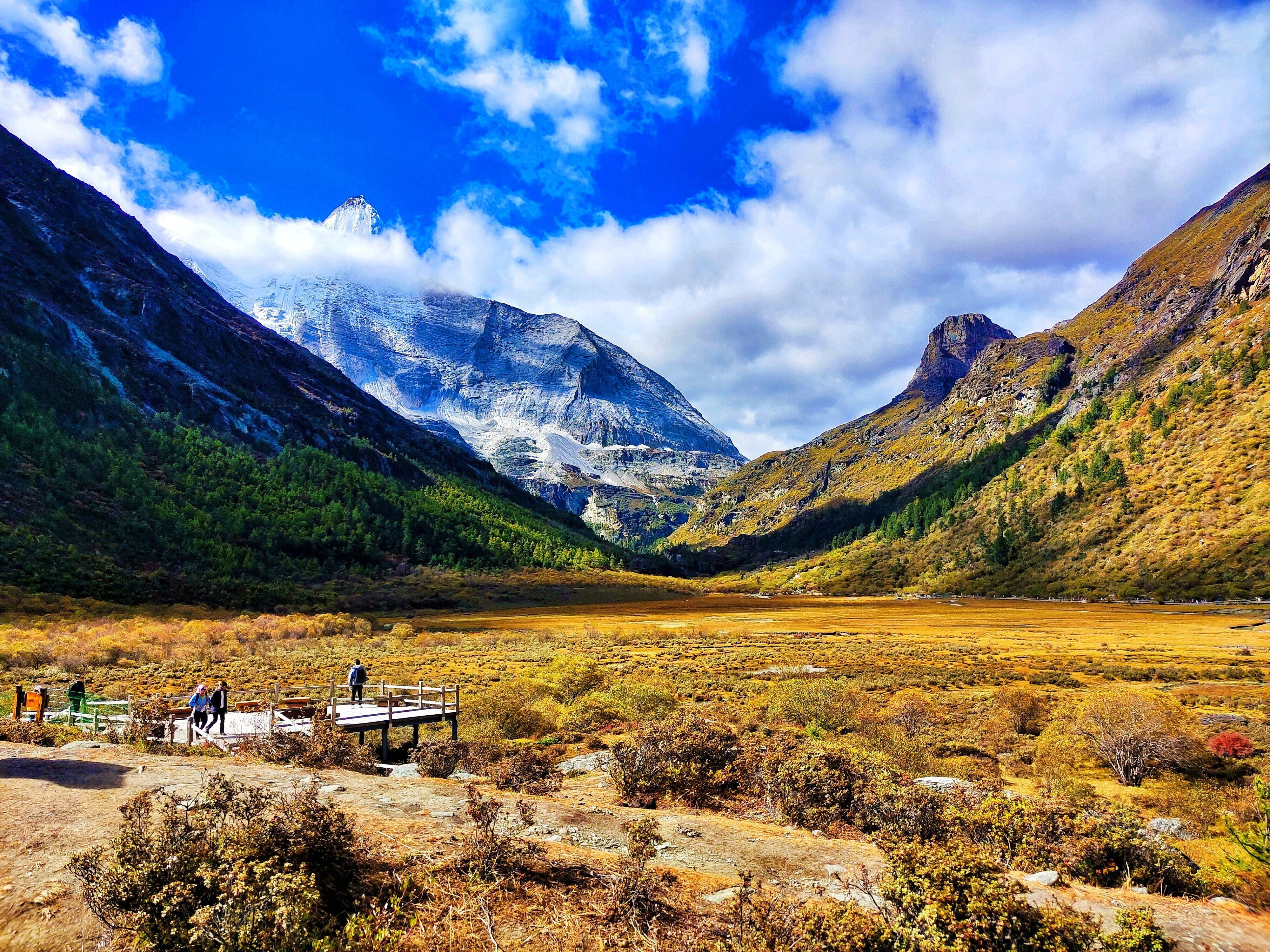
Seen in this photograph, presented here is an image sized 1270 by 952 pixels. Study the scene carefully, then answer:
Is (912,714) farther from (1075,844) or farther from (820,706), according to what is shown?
(1075,844)

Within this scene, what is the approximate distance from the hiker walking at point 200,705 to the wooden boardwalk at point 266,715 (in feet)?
0.50

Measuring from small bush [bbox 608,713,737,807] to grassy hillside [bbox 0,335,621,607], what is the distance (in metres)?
79.5

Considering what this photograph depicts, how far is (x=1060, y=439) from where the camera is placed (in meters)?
168

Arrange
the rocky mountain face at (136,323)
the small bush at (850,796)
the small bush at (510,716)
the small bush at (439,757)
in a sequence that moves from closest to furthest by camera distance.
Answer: the small bush at (850,796) → the small bush at (439,757) → the small bush at (510,716) → the rocky mountain face at (136,323)

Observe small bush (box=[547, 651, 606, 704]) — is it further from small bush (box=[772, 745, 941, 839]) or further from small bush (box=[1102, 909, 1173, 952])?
small bush (box=[1102, 909, 1173, 952])

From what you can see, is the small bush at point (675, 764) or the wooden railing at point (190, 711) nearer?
the small bush at point (675, 764)

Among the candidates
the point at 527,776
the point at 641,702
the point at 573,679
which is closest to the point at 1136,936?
the point at 527,776

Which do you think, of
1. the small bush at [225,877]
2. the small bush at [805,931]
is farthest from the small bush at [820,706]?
the small bush at [225,877]

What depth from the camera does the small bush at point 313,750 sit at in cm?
1580

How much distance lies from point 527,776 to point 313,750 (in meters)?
5.61

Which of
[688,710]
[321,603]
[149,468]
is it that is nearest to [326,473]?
[149,468]

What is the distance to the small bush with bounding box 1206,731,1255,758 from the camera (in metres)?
19.1

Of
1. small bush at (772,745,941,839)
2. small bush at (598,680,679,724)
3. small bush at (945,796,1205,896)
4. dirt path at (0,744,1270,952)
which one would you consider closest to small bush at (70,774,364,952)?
dirt path at (0,744,1270,952)

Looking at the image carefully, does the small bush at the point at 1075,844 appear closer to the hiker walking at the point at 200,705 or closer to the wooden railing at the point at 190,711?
the wooden railing at the point at 190,711
